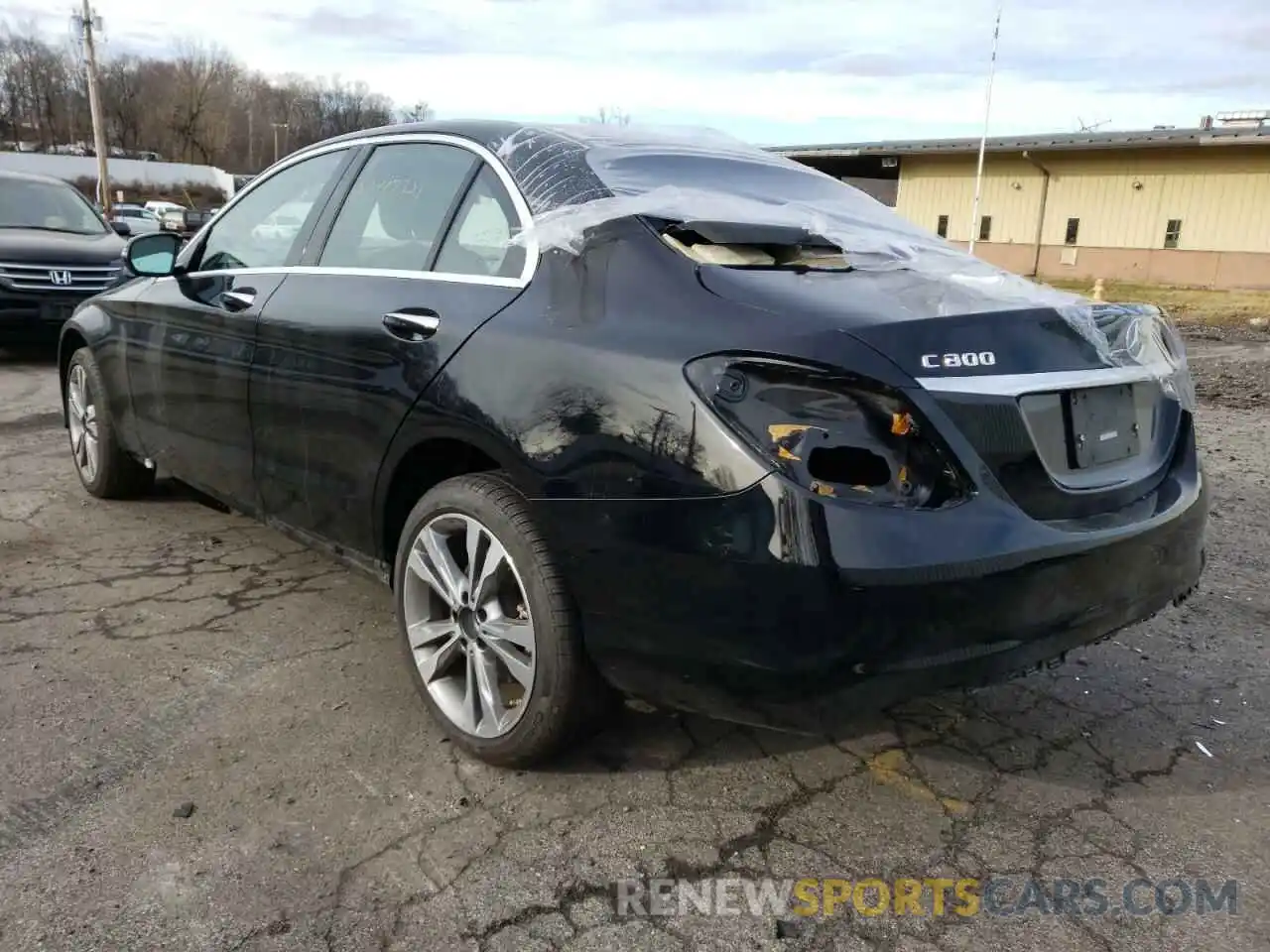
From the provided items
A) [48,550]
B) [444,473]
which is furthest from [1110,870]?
[48,550]

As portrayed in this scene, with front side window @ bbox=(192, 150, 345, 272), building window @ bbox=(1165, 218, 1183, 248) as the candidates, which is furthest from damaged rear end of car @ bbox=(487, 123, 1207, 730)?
building window @ bbox=(1165, 218, 1183, 248)

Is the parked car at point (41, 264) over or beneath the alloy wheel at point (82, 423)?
over

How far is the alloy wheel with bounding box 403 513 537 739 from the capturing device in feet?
8.24

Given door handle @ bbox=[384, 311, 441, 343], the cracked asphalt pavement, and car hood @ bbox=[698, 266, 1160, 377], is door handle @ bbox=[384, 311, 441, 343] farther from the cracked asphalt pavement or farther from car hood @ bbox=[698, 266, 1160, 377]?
the cracked asphalt pavement

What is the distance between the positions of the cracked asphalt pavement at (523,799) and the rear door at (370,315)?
593mm

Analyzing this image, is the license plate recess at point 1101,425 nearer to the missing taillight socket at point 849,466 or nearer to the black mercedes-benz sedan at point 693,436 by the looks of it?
the black mercedes-benz sedan at point 693,436

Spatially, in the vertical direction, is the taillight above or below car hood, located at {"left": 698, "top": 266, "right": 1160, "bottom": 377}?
below

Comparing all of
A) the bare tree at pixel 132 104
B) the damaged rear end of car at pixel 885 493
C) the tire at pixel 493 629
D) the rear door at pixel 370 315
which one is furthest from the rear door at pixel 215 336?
the bare tree at pixel 132 104

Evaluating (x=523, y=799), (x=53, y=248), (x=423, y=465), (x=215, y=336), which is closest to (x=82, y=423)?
(x=215, y=336)

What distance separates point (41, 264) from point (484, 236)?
26.5 ft

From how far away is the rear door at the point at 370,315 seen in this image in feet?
8.89

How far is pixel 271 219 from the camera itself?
148 inches

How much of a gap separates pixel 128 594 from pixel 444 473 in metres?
1.74

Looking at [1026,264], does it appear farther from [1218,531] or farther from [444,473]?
[444,473]
